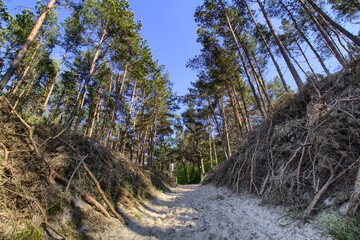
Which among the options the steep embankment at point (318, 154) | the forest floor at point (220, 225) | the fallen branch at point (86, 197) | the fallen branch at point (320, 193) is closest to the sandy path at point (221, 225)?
the forest floor at point (220, 225)

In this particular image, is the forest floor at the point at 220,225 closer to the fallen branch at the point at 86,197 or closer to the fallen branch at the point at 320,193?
the fallen branch at the point at 320,193

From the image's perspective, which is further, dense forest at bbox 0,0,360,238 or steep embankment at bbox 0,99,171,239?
dense forest at bbox 0,0,360,238

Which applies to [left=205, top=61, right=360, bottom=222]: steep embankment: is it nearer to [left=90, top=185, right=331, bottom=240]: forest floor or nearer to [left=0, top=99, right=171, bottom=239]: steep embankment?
[left=90, top=185, right=331, bottom=240]: forest floor

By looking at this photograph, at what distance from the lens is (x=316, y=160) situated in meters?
3.39

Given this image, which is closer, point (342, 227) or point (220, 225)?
point (342, 227)

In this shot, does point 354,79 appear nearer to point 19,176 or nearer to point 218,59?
point 19,176

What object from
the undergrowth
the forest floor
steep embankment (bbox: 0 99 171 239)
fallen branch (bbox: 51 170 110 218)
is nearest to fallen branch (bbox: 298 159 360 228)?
the forest floor

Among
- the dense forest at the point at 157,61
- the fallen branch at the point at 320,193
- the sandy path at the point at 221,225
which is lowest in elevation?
the sandy path at the point at 221,225

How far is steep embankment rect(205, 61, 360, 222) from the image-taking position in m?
2.73

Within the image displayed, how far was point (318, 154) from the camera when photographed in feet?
10.5

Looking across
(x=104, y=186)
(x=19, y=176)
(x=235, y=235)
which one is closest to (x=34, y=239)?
(x=19, y=176)

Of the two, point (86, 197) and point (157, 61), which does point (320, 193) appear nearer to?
point (86, 197)

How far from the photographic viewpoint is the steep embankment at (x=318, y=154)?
2.73 m

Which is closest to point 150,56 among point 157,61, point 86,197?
point 157,61
